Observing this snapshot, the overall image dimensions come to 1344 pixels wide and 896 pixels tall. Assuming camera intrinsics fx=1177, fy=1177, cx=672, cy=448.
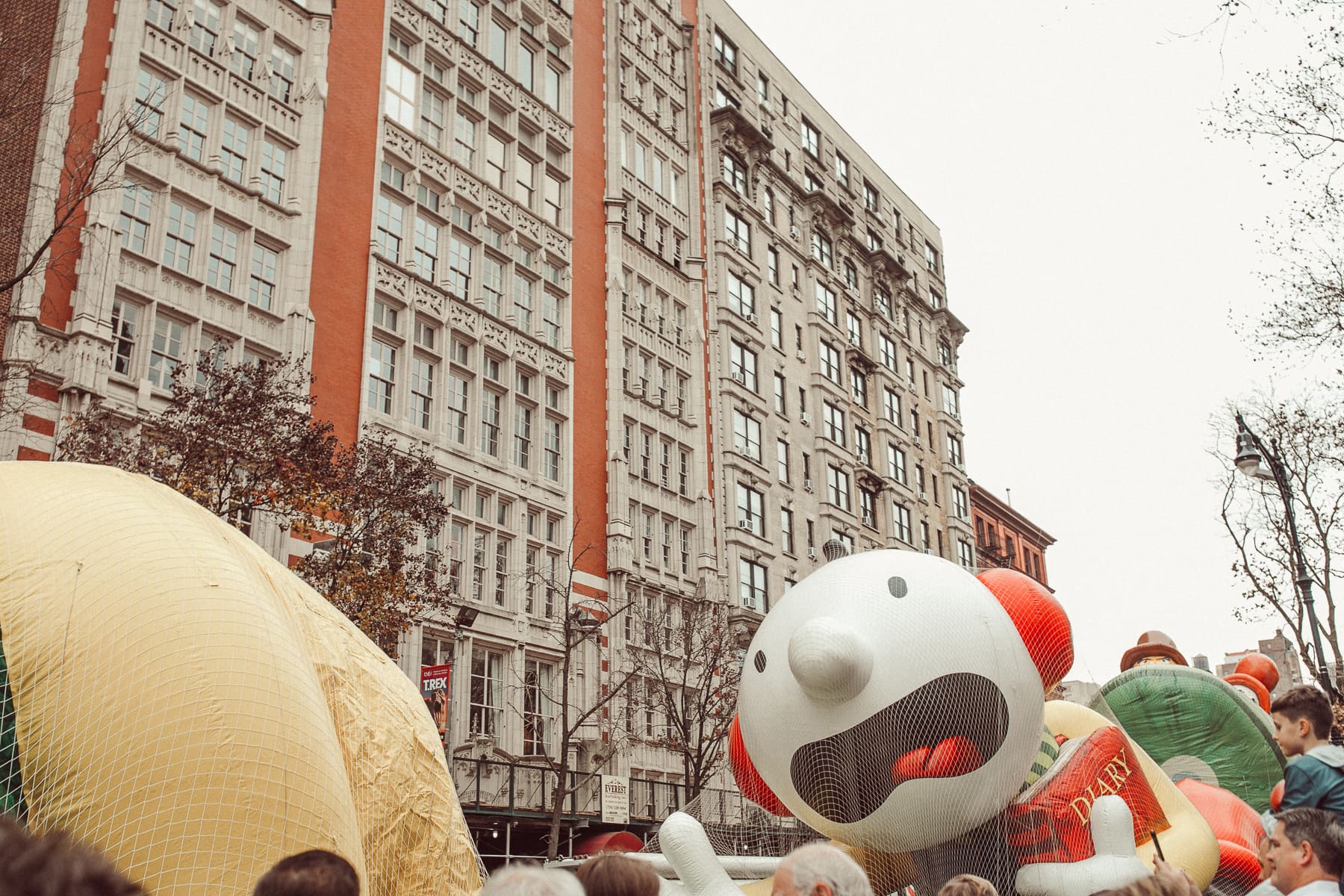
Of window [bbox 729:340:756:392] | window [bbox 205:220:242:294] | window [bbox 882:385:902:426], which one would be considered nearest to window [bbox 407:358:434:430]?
window [bbox 205:220:242:294]

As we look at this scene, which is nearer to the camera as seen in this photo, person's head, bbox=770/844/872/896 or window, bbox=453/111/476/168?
person's head, bbox=770/844/872/896

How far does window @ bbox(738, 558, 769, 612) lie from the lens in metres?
41.2

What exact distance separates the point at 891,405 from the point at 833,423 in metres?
6.95

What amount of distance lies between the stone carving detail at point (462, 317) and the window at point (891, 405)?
26967 mm

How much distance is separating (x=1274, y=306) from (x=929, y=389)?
4531 centimetres

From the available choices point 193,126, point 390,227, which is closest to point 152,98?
point 193,126

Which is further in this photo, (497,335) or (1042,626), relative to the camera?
(497,335)

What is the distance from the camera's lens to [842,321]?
54.0m

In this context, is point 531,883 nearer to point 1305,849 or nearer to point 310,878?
point 310,878

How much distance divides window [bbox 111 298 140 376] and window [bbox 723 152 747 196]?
28270 millimetres

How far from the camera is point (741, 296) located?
46.6 meters

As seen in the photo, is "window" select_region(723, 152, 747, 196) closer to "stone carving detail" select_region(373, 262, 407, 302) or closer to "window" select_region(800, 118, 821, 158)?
"window" select_region(800, 118, 821, 158)

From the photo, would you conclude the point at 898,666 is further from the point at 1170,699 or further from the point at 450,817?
the point at 1170,699

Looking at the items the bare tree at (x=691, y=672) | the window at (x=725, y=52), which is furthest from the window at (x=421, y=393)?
the window at (x=725, y=52)
